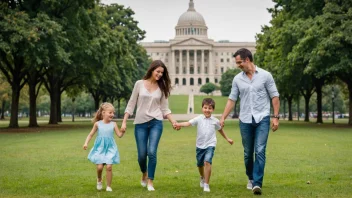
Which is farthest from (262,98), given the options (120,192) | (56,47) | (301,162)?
(56,47)

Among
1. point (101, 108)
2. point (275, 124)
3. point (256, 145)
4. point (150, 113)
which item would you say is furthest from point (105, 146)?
point (275, 124)

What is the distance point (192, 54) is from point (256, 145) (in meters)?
181

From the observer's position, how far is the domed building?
186 metres

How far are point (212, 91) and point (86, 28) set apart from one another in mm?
128276

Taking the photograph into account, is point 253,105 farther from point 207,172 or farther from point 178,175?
point 178,175

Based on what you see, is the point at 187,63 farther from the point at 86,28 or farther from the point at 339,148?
the point at 339,148

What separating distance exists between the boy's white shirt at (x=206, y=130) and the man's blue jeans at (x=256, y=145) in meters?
0.46

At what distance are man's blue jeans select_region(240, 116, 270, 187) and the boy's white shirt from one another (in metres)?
0.46

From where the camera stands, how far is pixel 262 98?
9.69 metres

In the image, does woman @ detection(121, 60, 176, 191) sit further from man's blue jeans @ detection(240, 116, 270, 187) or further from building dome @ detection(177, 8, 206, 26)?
building dome @ detection(177, 8, 206, 26)

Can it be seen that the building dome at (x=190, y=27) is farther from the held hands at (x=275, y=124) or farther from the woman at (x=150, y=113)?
the held hands at (x=275, y=124)

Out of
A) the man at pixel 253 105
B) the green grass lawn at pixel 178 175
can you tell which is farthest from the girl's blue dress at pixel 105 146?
the man at pixel 253 105

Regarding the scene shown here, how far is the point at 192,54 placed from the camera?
7461 inches

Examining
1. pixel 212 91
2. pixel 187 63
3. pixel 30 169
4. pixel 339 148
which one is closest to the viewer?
pixel 30 169
